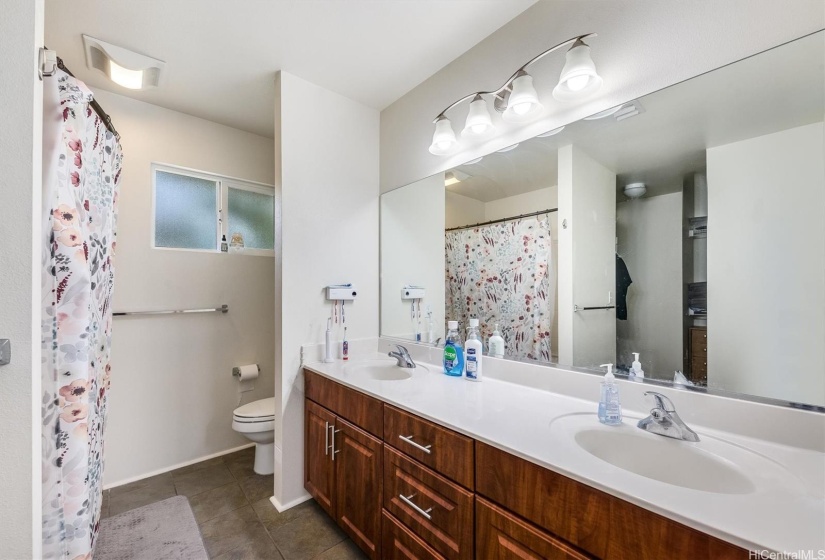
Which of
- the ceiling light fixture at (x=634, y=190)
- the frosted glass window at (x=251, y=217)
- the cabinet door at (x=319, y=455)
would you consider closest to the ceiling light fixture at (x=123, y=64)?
the frosted glass window at (x=251, y=217)

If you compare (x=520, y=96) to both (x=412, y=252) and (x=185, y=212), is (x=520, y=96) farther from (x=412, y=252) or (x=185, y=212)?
(x=185, y=212)

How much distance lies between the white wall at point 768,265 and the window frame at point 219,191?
9.31ft

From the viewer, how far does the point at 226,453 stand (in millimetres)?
2574

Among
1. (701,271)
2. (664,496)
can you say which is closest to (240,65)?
(701,271)

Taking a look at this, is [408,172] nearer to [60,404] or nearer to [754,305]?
[754,305]

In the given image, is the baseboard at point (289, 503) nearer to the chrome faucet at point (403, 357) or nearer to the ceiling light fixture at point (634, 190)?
the chrome faucet at point (403, 357)

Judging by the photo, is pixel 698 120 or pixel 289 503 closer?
pixel 698 120

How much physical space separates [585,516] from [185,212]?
9.53ft

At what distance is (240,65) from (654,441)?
2598 millimetres

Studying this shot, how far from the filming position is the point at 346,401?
1620 millimetres

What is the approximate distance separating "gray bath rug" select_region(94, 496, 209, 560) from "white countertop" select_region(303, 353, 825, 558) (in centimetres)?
116

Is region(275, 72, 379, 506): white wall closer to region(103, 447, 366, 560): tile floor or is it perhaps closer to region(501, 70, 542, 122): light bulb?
region(103, 447, 366, 560): tile floor

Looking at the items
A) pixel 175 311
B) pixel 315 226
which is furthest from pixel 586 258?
pixel 175 311

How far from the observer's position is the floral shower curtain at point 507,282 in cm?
158
